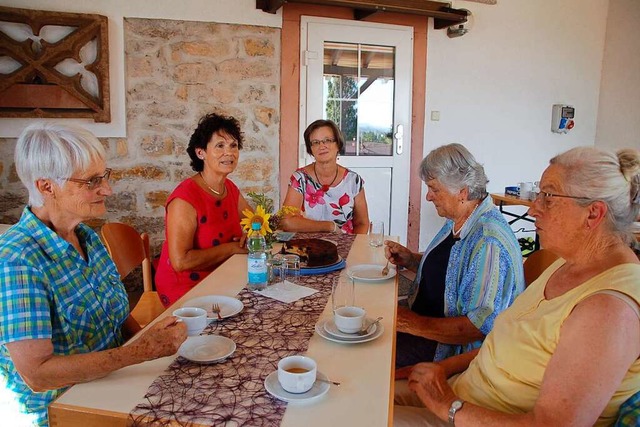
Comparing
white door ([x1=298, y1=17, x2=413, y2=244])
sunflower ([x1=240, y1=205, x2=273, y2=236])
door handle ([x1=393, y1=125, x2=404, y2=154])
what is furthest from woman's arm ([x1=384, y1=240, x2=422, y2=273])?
door handle ([x1=393, y1=125, x2=404, y2=154])

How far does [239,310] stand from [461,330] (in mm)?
748

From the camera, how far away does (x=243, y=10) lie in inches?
161

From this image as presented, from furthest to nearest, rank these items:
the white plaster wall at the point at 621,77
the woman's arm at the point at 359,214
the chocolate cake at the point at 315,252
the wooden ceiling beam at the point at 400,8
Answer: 1. the white plaster wall at the point at 621,77
2. the wooden ceiling beam at the point at 400,8
3. the woman's arm at the point at 359,214
4. the chocolate cake at the point at 315,252

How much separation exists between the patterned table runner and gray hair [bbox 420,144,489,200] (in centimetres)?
65

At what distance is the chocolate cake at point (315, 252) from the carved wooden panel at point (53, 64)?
7.90 ft

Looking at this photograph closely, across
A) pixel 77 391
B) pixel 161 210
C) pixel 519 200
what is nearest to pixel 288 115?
pixel 161 210

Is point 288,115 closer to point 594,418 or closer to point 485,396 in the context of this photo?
point 485,396

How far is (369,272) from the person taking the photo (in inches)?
80.0

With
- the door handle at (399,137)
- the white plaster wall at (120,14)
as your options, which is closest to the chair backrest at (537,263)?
the door handle at (399,137)

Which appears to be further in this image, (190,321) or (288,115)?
(288,115)

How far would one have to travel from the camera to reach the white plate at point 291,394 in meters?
1.09

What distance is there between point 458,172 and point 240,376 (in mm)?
1095

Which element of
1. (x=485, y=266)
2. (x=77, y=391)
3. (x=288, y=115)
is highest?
(x=288, y=115)

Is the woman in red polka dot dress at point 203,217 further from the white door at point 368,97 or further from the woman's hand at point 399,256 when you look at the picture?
the white door at point 368,97
